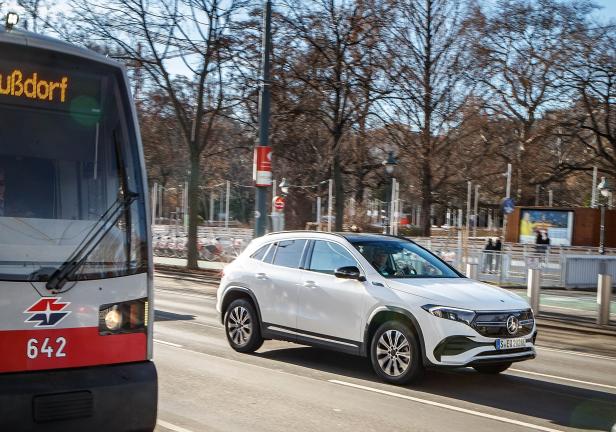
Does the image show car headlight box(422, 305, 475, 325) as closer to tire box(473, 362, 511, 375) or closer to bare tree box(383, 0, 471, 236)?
tire box(473, 362, 511, 375)

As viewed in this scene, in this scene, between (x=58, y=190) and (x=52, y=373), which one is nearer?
(x=52, y=373)

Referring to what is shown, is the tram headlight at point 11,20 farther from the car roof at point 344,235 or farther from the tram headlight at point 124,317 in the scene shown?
the car roof at point 344,235

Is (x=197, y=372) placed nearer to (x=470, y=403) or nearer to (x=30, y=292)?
(x=470, y=403)

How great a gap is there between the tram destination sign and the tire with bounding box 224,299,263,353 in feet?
17.7

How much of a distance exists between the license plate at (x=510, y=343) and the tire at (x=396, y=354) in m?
0.84

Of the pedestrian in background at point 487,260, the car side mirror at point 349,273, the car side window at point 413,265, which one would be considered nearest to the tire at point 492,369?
the car side window at point 413,265

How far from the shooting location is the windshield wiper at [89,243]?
4734mm

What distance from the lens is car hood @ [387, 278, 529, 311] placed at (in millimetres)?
8203

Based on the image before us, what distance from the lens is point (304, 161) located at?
38.1 m

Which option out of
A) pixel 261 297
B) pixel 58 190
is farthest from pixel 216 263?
pixel 58 190

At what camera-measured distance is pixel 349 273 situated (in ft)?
29.5

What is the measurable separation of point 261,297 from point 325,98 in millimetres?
19129

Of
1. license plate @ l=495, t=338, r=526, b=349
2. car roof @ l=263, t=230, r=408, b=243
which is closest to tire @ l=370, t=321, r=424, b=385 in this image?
license plate @ l=495, t=338, r=526, b=349

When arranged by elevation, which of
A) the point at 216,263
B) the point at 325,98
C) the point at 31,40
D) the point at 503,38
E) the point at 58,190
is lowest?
the point at 216,263
